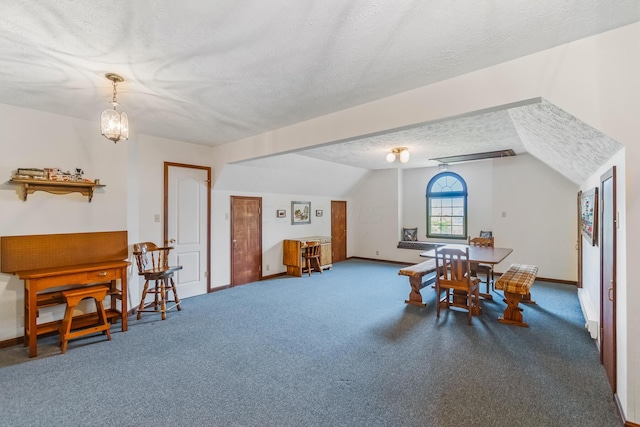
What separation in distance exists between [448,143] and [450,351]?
3369 mm

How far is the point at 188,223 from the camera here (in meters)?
4.89

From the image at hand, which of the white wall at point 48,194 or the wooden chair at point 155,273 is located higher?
the white wall at point 48,194

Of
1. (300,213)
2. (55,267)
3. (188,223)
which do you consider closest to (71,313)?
(55,267)

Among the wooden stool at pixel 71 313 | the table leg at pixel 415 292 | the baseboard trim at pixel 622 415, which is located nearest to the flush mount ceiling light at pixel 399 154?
the table leg at pixel 415 292

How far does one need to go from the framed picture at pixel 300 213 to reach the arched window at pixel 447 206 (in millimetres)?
3183

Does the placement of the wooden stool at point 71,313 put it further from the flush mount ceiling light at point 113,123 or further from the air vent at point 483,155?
the air vent at point 483,155

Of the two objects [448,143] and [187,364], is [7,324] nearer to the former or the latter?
[187,364]

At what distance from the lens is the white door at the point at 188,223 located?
467cm

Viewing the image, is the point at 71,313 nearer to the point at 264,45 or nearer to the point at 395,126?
the point at 264,45

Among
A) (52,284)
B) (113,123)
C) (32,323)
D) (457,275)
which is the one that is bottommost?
(32,323)

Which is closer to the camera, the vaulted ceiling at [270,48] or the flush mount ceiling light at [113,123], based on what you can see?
the vaulted ceiling at [270,48]

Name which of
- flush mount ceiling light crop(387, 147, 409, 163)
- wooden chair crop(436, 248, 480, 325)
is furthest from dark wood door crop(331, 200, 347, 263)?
wooden chair crop(436, 248, 480, 325)

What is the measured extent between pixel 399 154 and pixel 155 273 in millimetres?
4362

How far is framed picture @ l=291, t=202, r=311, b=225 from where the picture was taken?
23.1 feet
